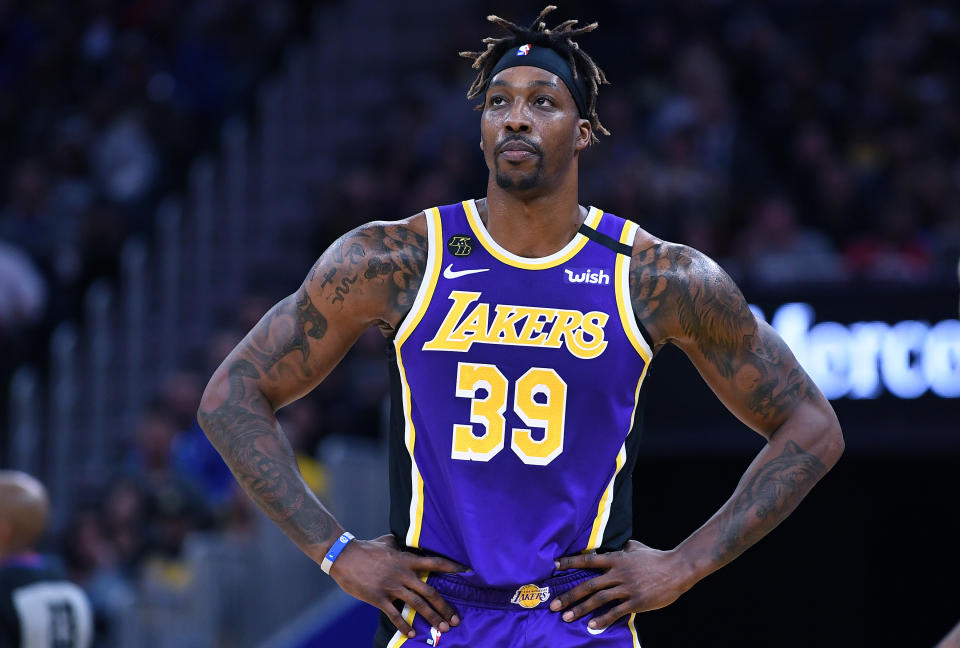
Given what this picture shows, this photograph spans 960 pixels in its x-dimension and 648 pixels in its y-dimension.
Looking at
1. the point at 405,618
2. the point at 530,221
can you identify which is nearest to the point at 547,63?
the point at 530,221

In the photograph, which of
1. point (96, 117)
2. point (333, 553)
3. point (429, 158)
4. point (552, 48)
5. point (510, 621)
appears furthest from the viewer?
point (96, 117)

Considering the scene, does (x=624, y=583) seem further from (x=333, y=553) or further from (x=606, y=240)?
(x=606, y=240)

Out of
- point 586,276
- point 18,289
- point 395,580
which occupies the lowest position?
point 395,580

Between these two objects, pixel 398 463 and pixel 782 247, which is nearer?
pixel 398 463

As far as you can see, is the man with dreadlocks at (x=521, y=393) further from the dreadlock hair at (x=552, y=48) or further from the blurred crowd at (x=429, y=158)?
the blurred crowd at (x=429, y=158)

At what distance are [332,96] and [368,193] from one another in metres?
2.40

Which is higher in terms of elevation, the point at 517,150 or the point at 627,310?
the point at 517,150

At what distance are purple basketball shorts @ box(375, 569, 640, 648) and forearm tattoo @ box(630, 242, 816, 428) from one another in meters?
0.74

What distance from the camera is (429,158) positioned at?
11.3 metres

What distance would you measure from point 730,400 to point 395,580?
45.1 inches

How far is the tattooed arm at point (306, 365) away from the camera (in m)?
4.16

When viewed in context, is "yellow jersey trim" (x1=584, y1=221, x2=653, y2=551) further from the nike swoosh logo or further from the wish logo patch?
the nike swoosh logo

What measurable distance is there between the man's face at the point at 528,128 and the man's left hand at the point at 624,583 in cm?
110

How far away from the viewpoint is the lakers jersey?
4.05 m
